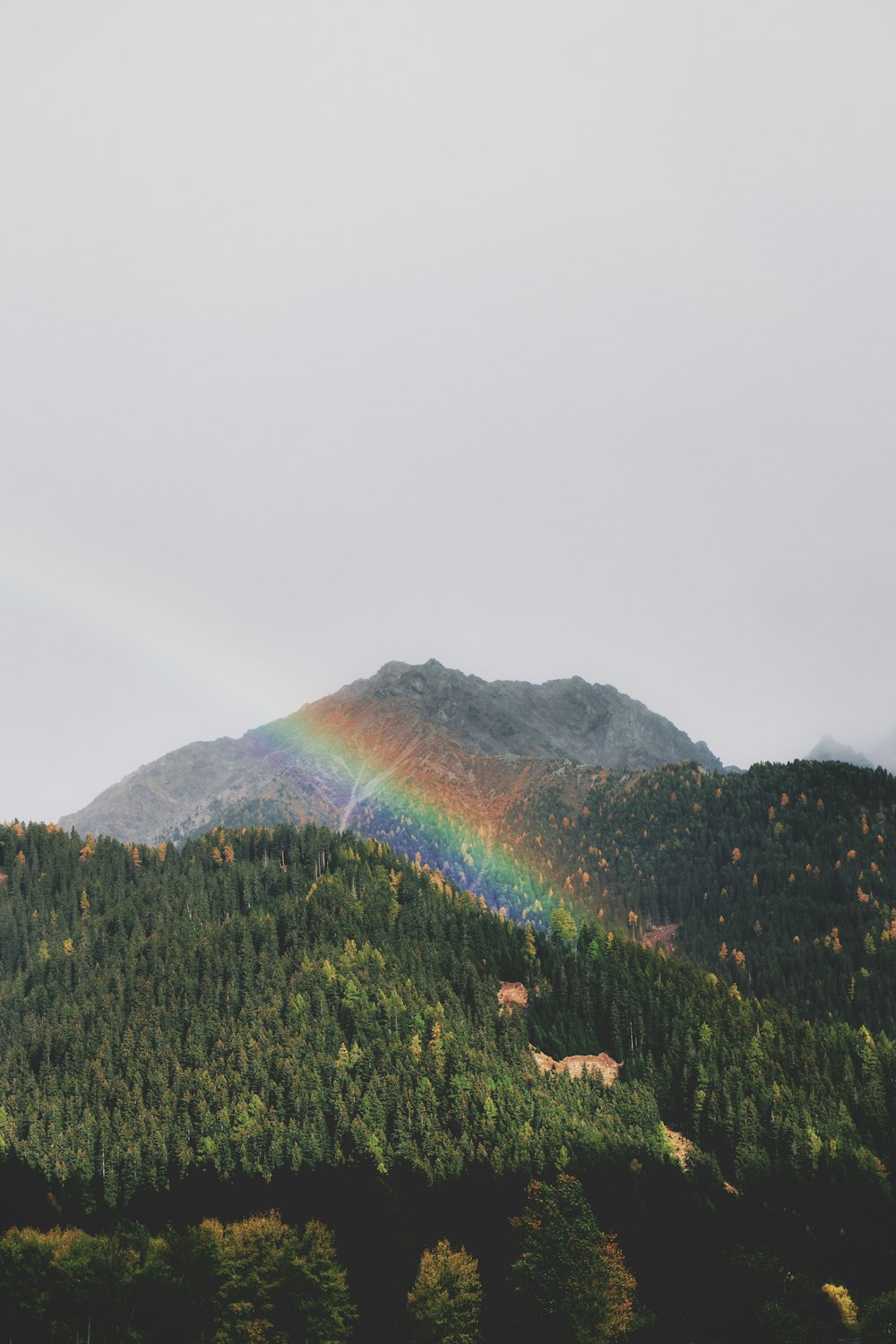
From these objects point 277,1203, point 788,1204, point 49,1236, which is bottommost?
point 788,1204

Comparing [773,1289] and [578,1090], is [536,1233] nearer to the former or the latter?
[773,1289]

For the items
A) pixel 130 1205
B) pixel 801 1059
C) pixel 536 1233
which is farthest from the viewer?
pixel 801 1059

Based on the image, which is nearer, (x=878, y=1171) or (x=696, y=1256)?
(x=696, y=1256)

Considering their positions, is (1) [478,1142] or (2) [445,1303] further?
(1) [478,1142]

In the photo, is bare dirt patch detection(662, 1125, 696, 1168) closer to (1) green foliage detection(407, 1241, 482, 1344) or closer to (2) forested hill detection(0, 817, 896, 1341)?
(2) forested hill detection(0, 817, 896, 1341)

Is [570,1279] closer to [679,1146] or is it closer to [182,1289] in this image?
[182,1289]

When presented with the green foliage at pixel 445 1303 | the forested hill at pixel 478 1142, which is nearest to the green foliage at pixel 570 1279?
the green foliage at pixel 445 1303

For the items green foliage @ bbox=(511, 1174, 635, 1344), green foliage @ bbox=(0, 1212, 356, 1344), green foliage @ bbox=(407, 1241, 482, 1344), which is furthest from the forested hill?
green foliage @ bbox=(0, 1212, 356, 1344)

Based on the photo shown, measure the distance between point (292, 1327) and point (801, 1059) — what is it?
130408 millimetres

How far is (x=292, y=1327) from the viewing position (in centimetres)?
11531

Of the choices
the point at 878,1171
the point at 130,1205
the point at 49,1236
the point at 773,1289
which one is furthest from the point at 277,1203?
the point at 878,1171

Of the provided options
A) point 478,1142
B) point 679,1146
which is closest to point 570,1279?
point 478,1142

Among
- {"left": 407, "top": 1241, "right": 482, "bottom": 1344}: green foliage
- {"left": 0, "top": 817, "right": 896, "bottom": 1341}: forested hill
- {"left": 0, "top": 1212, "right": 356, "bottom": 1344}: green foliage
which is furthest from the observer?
{"left": 0, "top": 817, "right": 896, "bottom": 1341}: forested hill

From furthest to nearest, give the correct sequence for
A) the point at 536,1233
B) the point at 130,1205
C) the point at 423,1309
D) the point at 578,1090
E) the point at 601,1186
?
the point at 578,1090, the point at 130,1205, the point at 601,1186, the point at 536,1233, the point at 423,1309
